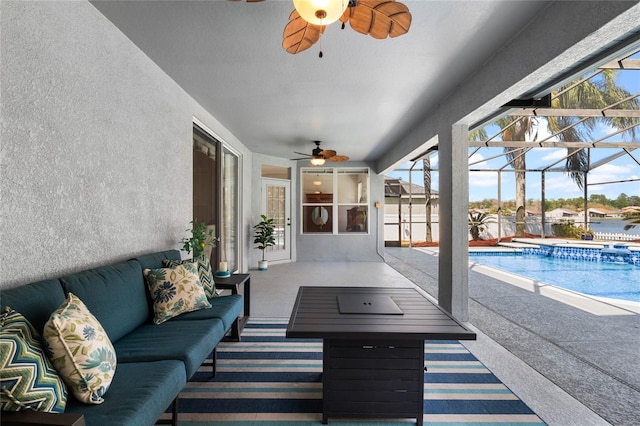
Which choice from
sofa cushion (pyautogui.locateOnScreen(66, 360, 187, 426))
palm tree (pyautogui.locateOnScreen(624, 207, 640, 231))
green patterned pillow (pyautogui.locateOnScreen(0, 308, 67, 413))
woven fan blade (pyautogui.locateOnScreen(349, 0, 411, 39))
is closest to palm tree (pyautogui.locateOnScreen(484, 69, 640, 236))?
palm tree (pyautogui.locateOnScreen(624, 207, 640, 231))

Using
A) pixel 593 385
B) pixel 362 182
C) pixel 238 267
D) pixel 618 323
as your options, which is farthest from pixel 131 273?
pixel 362 182

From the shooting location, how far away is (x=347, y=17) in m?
1.81

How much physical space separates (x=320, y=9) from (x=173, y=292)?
6.97ft

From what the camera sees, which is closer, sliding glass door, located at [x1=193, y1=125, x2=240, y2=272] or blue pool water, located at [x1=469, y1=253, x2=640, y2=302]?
sliding glass door, located at [x1=193, y1=125, x2=240, y2=272]

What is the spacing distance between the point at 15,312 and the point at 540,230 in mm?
13503

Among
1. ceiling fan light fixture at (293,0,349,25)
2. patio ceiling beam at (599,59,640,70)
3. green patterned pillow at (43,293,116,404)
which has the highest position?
patio ceiling beam at (599,59,640,70)

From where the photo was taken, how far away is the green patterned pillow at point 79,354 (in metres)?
1.28

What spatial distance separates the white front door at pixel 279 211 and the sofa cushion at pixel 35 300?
5.89 m

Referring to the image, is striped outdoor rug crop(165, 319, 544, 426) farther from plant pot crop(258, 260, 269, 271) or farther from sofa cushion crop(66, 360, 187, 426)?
plant pot crop(258, 260, 269, 271)

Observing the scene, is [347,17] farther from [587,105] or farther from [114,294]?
[587,105]

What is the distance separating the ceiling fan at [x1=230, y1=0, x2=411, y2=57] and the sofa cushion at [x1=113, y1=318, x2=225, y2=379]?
194 centimetres

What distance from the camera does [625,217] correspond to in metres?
9.24

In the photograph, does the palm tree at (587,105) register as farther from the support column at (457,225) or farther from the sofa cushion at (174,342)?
the sofa cushion at (174,342)

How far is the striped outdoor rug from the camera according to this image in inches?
74.2
